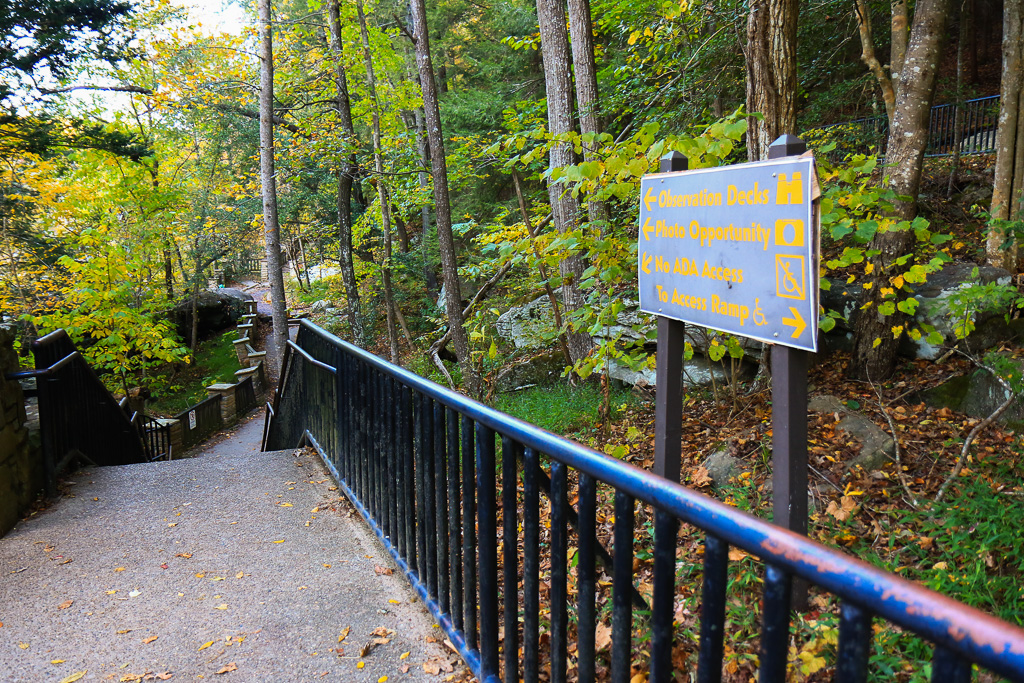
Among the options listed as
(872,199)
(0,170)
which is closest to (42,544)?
(872,199)

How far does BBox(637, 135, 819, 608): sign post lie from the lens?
5.90 feet

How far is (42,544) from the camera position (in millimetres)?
3453

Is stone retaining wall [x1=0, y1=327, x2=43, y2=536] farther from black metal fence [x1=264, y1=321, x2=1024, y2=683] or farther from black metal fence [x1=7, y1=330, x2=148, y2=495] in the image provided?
black metal fence [x1=264, y1=321, x2=1024, y2=683]

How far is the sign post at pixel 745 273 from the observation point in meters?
1.80

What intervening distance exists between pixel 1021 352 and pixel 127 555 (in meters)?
6.48

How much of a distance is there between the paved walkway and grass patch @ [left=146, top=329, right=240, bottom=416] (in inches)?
636

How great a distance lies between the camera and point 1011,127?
7.27 meters

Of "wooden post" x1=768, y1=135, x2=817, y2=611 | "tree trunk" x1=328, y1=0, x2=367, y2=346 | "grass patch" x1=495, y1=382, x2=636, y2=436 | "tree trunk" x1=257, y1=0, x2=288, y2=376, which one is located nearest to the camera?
"wooden post" x1=768, y1=135, x2=817, y2=611

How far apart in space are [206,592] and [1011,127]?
30.6 ft

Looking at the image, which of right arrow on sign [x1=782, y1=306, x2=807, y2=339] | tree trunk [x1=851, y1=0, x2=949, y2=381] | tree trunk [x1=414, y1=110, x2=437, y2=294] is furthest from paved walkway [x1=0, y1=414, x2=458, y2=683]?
tree trunk [x1=414, y1=110, x2=437, y2=294]

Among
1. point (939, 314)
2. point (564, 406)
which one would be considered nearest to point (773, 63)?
point (939, 314)

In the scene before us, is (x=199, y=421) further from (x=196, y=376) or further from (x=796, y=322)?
(x=796, y=322)

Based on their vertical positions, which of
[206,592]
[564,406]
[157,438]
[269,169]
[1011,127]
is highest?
[269,169]

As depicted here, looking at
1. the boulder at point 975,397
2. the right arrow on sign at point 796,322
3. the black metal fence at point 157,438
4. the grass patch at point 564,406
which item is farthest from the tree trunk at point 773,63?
the black metal fence at point 157,438
